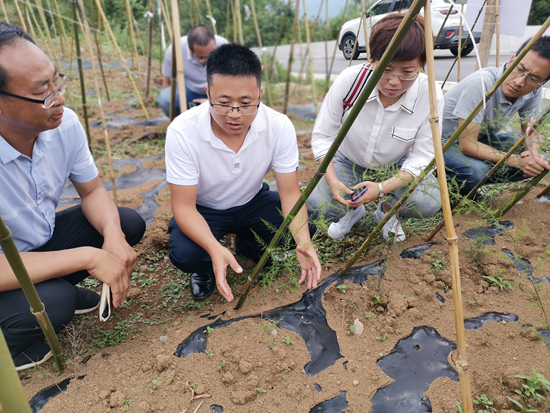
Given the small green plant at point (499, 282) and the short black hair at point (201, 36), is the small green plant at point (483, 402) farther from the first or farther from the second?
the short black hair at point (201, 36)

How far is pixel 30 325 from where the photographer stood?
1.38 metres

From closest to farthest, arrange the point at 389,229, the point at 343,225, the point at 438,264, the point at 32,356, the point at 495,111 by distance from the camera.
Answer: the point at 32,356 < the point at 438,264 < the point at 389,229 < the point at 343,225 < the point at 495,111

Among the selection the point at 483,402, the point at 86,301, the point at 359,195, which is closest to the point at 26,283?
the point at 86,301

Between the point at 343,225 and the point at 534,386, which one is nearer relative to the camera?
the point at 534,386

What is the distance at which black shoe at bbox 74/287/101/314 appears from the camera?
5.65 ft

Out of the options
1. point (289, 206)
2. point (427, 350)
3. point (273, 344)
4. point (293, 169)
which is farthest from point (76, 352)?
point (427, 350)

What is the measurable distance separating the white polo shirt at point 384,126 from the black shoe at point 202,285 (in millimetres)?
894

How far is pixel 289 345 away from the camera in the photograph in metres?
1.48

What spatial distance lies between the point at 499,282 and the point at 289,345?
1.10m

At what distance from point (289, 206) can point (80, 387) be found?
1104 millimetres

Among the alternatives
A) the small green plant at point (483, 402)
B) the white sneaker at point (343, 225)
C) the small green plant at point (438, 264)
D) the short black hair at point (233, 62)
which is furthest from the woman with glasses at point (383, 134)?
the small green plant at point (483, 402)

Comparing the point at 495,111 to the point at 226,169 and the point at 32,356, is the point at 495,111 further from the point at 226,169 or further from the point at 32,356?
the point at 32,356

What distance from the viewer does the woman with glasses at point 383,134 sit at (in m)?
1.65

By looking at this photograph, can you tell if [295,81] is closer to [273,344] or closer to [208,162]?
[208,162]
